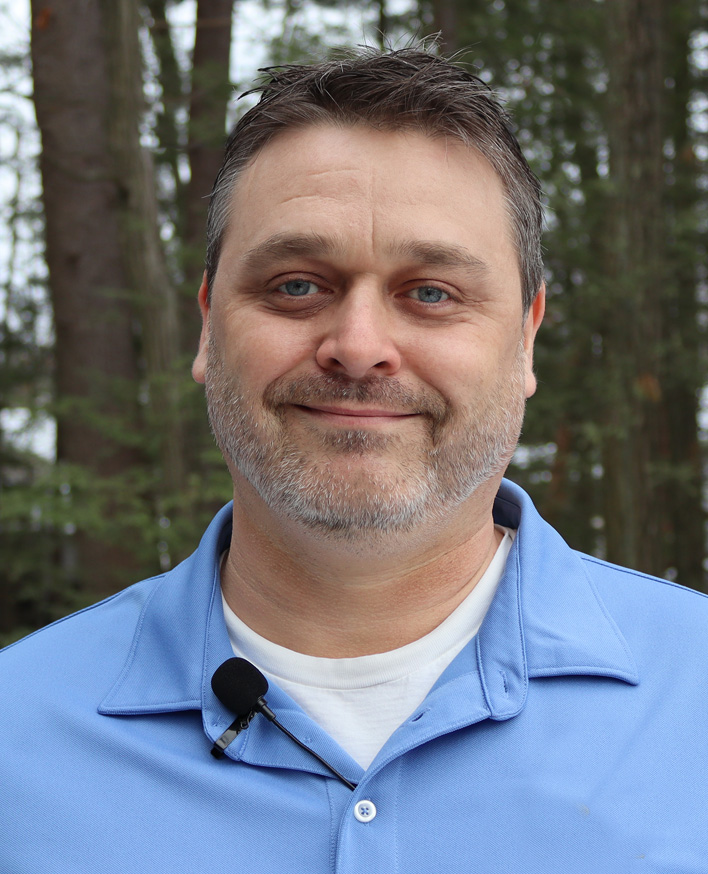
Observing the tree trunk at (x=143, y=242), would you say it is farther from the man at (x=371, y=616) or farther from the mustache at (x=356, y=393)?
the mustache at (x=356, y=393)

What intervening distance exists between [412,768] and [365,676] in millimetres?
276

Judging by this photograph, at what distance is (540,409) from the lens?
6.17 meters

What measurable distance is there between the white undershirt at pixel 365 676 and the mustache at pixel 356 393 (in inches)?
19.5

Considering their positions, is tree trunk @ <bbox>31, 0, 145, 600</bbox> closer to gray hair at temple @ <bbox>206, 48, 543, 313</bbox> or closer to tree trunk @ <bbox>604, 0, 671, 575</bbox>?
tree trunk @ <bbox>604, 0, 671, 575</bbox>

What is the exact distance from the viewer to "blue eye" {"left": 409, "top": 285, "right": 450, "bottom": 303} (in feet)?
6.06

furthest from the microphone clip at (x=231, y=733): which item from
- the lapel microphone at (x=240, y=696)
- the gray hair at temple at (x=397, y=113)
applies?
the gray hair at temple at (x=397, y=113)

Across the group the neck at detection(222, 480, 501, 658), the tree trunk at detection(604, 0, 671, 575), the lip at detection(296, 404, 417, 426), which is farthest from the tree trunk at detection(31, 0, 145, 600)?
the lip at detection(296, 404, 417, 426)

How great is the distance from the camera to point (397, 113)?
190cm

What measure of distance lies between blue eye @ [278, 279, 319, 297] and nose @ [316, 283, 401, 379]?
74 mm

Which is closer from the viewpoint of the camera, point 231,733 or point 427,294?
point 231,733

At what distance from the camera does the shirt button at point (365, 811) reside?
1.57m

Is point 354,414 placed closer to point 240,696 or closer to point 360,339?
point 360,339

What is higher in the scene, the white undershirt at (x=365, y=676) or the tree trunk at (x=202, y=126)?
the tree trunk at (x=202, y=126)

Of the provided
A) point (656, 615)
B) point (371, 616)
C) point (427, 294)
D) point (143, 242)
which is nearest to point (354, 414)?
point (427, 294)
